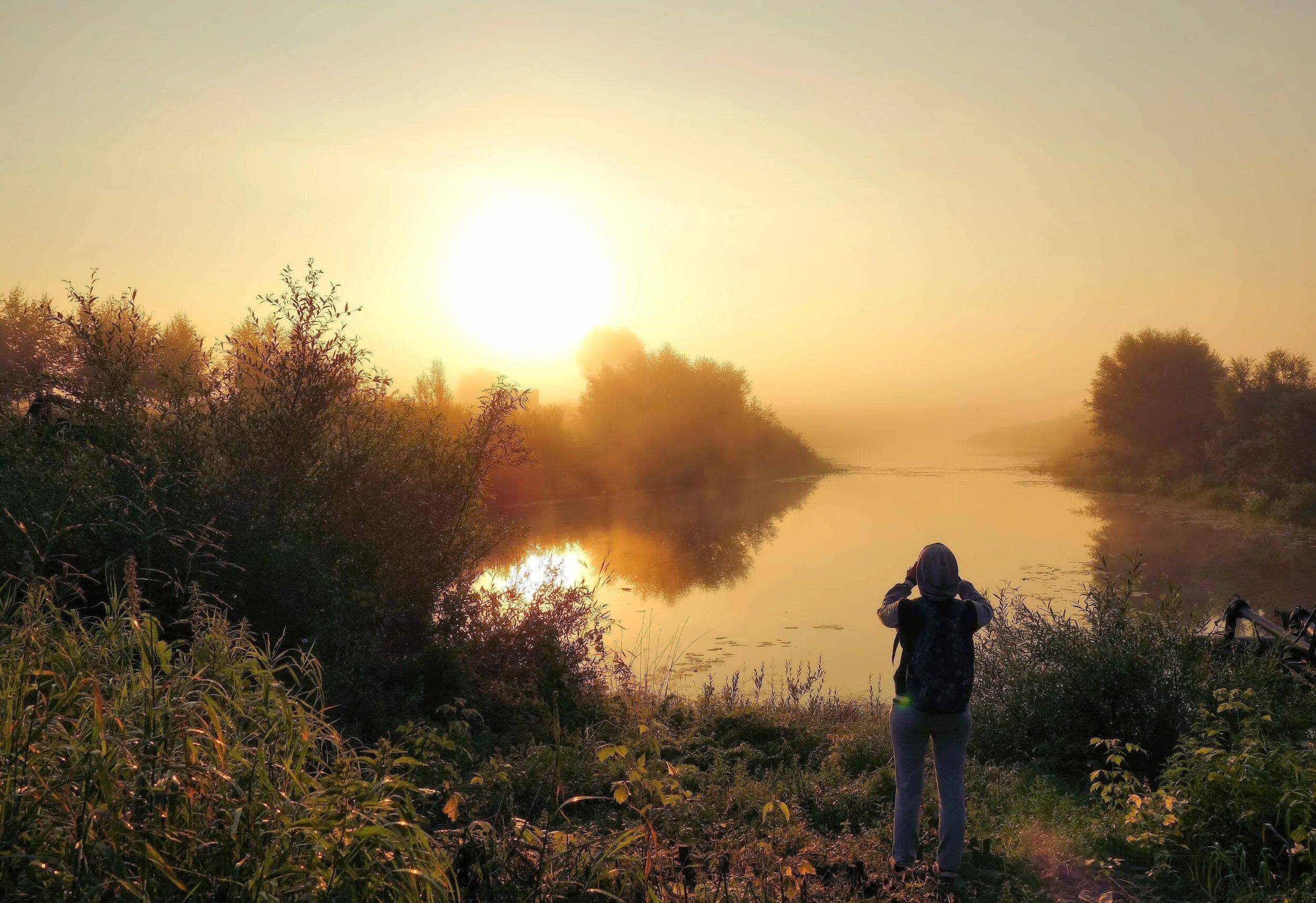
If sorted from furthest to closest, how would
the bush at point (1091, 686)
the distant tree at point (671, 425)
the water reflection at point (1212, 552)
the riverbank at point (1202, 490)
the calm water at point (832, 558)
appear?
1. the distant tree at point (671, 425)
2. the riverbank at point (1202, 490)
3. the water reflection at point (1212, 552)
4. the calm water at point (832, 558)
5. the bush at point (1091, 686)

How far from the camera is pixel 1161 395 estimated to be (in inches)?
1906

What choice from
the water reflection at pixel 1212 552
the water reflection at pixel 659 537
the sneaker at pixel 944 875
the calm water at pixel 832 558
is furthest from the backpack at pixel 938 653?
the water reflection at pixel 1212 552

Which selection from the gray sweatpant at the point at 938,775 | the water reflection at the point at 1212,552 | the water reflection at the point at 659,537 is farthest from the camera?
the water reflection at the point at 659,537

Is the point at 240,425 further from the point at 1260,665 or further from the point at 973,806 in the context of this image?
the point at 1260,665

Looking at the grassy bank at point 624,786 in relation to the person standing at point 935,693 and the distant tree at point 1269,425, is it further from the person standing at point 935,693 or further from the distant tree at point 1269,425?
the distant tree at point 1269,425

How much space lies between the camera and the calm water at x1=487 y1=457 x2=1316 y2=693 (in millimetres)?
16312

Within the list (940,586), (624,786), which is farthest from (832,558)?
(624,786)

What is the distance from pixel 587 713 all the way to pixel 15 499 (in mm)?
6296

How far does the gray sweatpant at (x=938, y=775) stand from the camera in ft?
16.3

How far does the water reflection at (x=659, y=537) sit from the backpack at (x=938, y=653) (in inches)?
308

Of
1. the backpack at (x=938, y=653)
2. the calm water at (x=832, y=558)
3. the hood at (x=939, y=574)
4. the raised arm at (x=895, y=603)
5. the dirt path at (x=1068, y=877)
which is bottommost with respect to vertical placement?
the calm water at (x=832, y=558)

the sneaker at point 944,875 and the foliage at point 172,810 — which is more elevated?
the foliage at point 172,810

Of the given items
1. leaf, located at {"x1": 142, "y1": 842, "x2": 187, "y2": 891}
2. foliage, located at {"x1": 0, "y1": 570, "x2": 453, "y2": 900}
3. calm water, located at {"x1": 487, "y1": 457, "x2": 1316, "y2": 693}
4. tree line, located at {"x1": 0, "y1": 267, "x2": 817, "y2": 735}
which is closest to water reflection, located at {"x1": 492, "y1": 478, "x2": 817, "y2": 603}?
calm water, located at {"x1": 487, "y1": 457, "x2": 1316, "y2": 693}

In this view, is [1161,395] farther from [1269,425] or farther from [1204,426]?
[1269,425]
